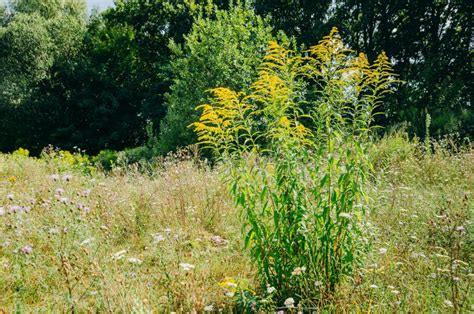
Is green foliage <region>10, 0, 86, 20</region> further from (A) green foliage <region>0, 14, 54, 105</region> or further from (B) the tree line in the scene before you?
(A) green foliage <region>0, 14, 54, 105</region>

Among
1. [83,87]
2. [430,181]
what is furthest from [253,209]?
[83,87]

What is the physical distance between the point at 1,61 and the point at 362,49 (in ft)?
71.0

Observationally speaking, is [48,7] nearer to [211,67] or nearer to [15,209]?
[211,67]

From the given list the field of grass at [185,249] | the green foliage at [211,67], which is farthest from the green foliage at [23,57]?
the field of grass at [185,249]

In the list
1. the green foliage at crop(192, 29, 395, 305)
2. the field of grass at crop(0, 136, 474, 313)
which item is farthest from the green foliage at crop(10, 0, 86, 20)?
the green foliage at crop(192, 29, 395, 305)

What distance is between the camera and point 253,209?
2941 millimetres

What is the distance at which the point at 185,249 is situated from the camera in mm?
4449

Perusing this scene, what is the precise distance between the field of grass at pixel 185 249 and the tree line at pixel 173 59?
649 centimetres

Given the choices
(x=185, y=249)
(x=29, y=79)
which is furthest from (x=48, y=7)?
(x=185, y=249)

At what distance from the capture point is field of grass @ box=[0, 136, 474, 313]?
9.41ft

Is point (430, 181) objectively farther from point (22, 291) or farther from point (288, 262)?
point (22, 291)

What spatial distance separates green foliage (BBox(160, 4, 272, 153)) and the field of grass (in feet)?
18.7

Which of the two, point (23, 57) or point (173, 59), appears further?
point (23, 57)

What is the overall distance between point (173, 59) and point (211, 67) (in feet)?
20.8
